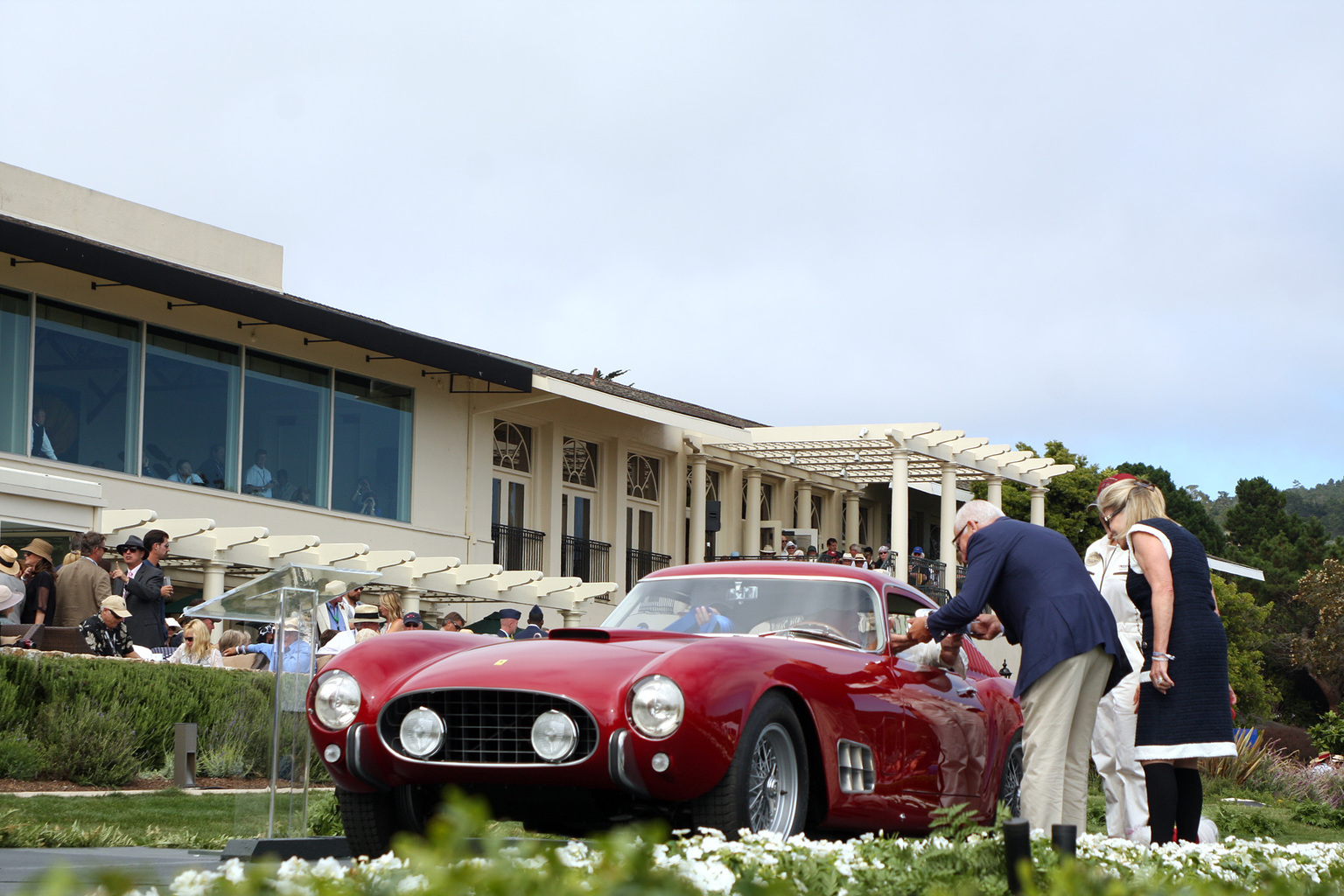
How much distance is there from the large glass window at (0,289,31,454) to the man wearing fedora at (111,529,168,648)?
22.6 ft

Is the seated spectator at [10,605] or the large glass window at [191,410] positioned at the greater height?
the large glass window at [191,410]

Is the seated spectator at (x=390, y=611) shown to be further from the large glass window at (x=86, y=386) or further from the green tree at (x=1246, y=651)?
the green tree at (x=1246, y=651)

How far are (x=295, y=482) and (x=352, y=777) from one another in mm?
18039

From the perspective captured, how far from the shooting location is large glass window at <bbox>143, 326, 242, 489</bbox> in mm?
21703

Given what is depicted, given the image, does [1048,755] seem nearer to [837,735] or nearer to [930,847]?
[837,735]

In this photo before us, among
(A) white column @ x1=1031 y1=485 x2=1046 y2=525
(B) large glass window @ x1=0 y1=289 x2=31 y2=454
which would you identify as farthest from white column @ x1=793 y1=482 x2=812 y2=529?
(B) large glass window @ x1=0 y1=289 x2=31 y2=454

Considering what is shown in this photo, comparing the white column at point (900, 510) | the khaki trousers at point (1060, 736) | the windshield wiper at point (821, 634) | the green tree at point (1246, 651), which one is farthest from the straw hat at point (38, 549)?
the green tree at point (1246, 651)

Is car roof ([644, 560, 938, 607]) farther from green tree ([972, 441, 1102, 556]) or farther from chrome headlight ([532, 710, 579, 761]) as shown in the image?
green tree ([972, 441, 1102, 556])

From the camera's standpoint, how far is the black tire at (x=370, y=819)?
6.61 meters

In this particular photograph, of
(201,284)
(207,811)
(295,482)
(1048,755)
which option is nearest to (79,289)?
(201,284)

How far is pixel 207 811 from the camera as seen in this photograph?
9.64 m

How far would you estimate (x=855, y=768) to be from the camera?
6.81 meters

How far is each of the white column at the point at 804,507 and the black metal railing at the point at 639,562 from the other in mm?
5075

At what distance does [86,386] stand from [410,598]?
6.08 metres
